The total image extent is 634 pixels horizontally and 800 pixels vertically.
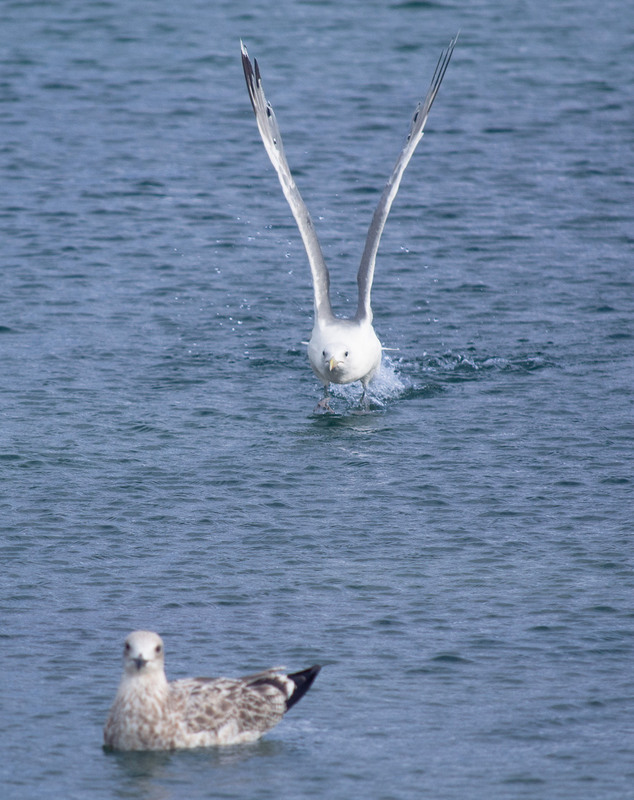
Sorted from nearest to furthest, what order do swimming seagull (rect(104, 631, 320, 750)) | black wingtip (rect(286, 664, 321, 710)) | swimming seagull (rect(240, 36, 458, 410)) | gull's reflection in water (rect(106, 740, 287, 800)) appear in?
gull's reflection in water (rect(106, 740, 287, 800)) → swimming seagull (rect(104, 631, 320, 750)) → black wingtip (rect(286, 664, 321, 710)) → swimming seagull (rect(240, 36, 458, 410))

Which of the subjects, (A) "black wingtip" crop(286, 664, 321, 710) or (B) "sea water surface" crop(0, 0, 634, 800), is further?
(B) "sea water surface" crop(0, 0, 634, 800)

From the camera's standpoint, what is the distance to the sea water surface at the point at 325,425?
433 inches

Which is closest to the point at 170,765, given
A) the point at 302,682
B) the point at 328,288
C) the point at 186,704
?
the point at 186,704

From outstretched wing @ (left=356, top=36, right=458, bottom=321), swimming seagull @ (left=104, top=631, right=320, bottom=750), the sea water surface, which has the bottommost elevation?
the sea water surface

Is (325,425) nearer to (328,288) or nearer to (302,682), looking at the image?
(328,288)

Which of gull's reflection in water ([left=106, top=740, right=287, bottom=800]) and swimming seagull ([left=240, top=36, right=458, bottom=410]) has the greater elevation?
swimming seagull ([left=240, top=36, right=458, bottom=410])

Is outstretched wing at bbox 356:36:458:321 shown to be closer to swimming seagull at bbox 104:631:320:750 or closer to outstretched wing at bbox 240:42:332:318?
outstretched wing at bbox 240:42:332:318

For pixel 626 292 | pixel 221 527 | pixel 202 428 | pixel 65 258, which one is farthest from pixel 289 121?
pixel 221 527

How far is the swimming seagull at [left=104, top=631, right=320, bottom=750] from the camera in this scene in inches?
412

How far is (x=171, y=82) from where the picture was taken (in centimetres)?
3369

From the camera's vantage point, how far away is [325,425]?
1809 cm

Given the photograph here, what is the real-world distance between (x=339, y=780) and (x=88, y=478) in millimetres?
6466

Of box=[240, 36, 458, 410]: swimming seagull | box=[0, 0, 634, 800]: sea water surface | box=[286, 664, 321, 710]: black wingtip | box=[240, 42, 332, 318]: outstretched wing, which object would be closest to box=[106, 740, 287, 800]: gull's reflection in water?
box=[0, 0, 634, 800]: sea water surface

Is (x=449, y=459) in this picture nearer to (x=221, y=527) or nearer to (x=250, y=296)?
(x=221, y=527)
